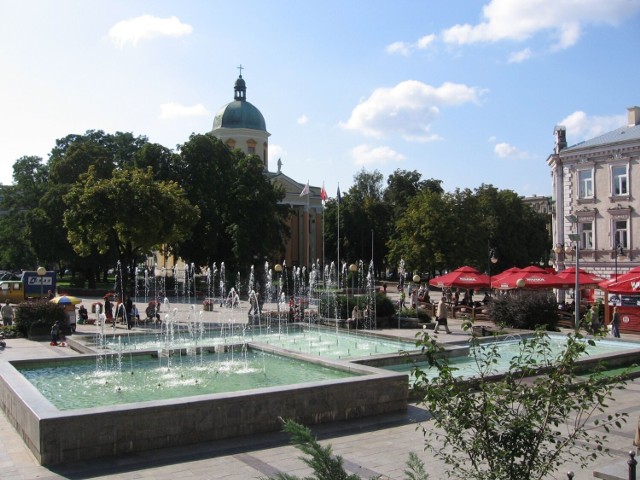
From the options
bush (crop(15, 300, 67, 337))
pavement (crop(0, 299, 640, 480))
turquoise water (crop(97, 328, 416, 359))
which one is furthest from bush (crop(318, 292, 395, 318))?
pavement (crop(0, 299, 640, 480))

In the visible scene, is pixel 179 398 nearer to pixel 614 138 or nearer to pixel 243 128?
pixel 614 138

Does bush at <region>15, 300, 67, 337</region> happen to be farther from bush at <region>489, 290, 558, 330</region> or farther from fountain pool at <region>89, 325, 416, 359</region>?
bush at <region>489, 290, 558, 330</region>

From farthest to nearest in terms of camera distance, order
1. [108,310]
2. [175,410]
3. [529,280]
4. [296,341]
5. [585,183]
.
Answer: [585,183] → [529,280] → [108,310] → [296,341] → [175,410]

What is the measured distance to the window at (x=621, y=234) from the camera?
34.1m

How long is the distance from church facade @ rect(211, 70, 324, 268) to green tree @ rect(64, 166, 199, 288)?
120 ft

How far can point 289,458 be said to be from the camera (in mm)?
8258

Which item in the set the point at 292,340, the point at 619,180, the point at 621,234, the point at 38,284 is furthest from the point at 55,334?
the point at 619,180

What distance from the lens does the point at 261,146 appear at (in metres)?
67.4

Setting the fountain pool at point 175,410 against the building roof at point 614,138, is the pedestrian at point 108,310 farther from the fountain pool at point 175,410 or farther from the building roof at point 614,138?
the building roof at point 614,138

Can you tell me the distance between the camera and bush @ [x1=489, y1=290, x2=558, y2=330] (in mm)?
22484

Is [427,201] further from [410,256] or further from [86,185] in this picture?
[86,185]

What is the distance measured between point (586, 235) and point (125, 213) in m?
25.8

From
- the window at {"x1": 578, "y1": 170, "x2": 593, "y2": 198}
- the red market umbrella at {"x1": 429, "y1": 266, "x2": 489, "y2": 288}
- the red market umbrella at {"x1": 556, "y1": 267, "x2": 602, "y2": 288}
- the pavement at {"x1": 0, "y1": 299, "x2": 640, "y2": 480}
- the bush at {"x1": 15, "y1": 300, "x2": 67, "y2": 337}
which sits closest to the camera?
the pavement at {"x1": 0, "y1": 299, "x2": 640, "y2": 480}

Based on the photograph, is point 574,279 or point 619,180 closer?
point 574,279
